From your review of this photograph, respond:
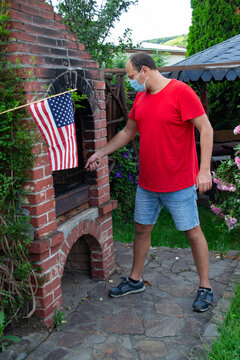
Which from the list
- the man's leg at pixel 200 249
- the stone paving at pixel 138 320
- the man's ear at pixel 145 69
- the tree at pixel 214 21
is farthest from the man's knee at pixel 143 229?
the tree at pixel 214 21

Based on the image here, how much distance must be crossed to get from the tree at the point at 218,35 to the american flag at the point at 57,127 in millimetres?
6638

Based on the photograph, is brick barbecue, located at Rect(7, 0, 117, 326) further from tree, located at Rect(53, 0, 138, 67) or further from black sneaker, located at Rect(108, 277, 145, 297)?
tree, located at Rect(53, 0, 138, 67)

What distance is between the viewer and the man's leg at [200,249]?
3398 mm

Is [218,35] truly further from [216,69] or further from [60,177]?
[60,177]

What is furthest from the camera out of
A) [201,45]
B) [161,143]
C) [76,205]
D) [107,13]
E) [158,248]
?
[201,45]

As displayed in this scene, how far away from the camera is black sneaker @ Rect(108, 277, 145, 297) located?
12.2 feet

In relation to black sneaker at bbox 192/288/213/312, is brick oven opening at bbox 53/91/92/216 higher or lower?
higher

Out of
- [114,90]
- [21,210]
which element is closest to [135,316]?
[21,210]

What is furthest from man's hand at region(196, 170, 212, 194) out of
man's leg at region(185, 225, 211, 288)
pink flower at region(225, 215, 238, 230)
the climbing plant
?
pink flower at region(225, 215, 238, 230)

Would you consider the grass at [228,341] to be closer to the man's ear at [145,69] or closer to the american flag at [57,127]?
the american flag at [57,127]

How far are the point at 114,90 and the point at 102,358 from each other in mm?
4476

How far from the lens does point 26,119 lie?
284cm

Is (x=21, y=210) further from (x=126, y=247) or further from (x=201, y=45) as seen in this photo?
(x=201, y=45)

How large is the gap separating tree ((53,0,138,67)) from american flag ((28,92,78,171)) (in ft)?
15.1
